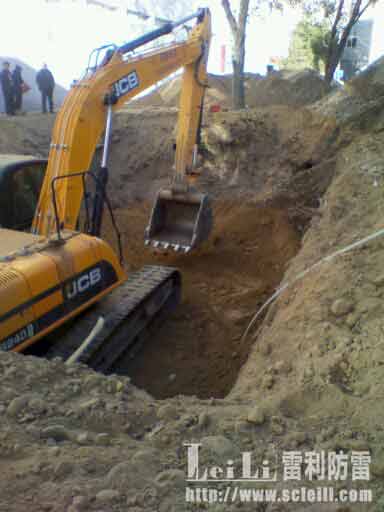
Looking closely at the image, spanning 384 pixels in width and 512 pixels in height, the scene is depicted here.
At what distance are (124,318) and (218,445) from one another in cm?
280

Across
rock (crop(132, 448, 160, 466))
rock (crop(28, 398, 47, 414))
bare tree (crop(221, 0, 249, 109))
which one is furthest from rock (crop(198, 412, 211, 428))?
bare tree (crop(221, 0, 249, 109))

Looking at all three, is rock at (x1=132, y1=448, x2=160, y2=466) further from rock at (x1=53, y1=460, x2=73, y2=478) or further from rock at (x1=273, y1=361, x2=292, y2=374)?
rock at (x1=273, y1=361, x2=292, y2=374)

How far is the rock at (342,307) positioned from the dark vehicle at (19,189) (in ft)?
10.7

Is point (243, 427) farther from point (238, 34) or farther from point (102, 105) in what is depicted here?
point (238, 34)

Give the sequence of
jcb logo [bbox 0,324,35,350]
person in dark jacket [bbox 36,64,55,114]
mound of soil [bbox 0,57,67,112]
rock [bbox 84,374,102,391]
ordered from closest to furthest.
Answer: rock [bbox 84,374,102,391] < jcb logo [bbox 0,324,35,350] < person in dark jacket [bbox 36,64,55,114] < mound of soil [bbox 0,57,67,112]

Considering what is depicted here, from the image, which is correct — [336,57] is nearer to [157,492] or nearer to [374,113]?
[374,113]

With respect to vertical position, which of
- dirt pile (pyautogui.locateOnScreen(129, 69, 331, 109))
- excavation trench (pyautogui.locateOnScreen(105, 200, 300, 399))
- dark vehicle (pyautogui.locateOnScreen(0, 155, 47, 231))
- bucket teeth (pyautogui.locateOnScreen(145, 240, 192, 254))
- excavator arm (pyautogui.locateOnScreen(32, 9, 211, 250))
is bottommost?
excavation trench (pyautogui.locateOnScreen(105, 200, 300, 399))

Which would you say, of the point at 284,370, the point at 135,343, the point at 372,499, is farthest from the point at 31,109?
the point at 372,499

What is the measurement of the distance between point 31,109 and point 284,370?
15.5 m

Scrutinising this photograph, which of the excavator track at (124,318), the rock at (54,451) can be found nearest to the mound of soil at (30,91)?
the excavator track at (124,318)

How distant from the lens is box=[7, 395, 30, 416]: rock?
8.91ft

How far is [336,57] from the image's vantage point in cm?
1648

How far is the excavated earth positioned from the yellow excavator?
1.68 feet

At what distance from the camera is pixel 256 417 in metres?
2.68
